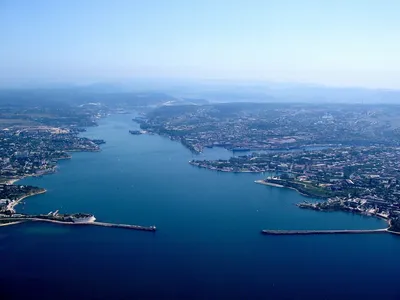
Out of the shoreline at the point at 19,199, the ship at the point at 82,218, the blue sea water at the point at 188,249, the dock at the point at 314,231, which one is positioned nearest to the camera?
the blue sea water at the point at 188,249

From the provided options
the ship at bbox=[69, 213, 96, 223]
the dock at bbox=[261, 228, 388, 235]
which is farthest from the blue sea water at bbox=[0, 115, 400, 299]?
the ship at bbox=[69, 213, 96, 223]

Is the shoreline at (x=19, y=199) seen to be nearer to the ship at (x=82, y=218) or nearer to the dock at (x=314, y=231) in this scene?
the ship at (x=82, y=218)

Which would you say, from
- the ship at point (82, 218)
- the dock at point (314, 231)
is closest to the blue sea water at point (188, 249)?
the dock at point (314, 231)

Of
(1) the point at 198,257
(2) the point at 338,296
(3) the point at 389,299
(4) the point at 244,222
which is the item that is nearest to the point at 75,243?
(1) the point at 198,257

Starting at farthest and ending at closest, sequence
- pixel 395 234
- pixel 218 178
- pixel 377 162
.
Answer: pixel 377 162
pixel 218 178
pixel 395 234

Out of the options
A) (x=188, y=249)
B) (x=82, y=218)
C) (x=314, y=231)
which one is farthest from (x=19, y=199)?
(x=314, y=231)

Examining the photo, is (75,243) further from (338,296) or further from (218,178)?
(218,178)
